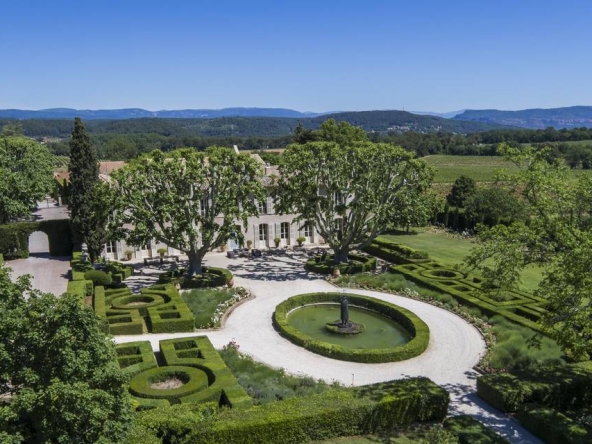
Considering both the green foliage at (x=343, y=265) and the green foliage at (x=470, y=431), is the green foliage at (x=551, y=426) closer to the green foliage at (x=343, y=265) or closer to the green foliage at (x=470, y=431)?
the green foliage at (x=470, y=431)

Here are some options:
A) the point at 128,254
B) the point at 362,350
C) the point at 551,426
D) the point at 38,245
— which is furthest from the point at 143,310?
the point at 38,245

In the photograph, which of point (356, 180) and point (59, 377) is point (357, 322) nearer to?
point (356, 180)

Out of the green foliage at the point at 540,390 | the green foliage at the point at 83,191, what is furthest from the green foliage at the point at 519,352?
the green foliage at the point at 83,191

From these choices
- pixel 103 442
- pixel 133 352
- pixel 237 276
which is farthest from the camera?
pixel 237 276

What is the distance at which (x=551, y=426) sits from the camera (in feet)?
51.3

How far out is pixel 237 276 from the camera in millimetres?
34969

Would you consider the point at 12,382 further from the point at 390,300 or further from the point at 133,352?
the point at 390,300

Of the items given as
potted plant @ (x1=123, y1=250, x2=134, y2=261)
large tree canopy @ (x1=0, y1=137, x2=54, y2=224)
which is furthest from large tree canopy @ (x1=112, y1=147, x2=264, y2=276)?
large tree canopy @ (x1=0, y1=137, x2=54, y2=224)

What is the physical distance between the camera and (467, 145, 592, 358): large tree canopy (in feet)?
53.2

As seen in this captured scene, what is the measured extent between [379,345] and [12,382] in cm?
1611

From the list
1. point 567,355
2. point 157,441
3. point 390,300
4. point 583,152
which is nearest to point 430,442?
point 157,441

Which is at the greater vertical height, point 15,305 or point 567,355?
point 15,305

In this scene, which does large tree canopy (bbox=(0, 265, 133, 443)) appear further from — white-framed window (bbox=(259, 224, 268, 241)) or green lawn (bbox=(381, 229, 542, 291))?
white-framed window (bbox=(259, 224, 268, 241))

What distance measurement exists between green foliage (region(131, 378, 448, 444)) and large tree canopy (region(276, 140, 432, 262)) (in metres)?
17.6
